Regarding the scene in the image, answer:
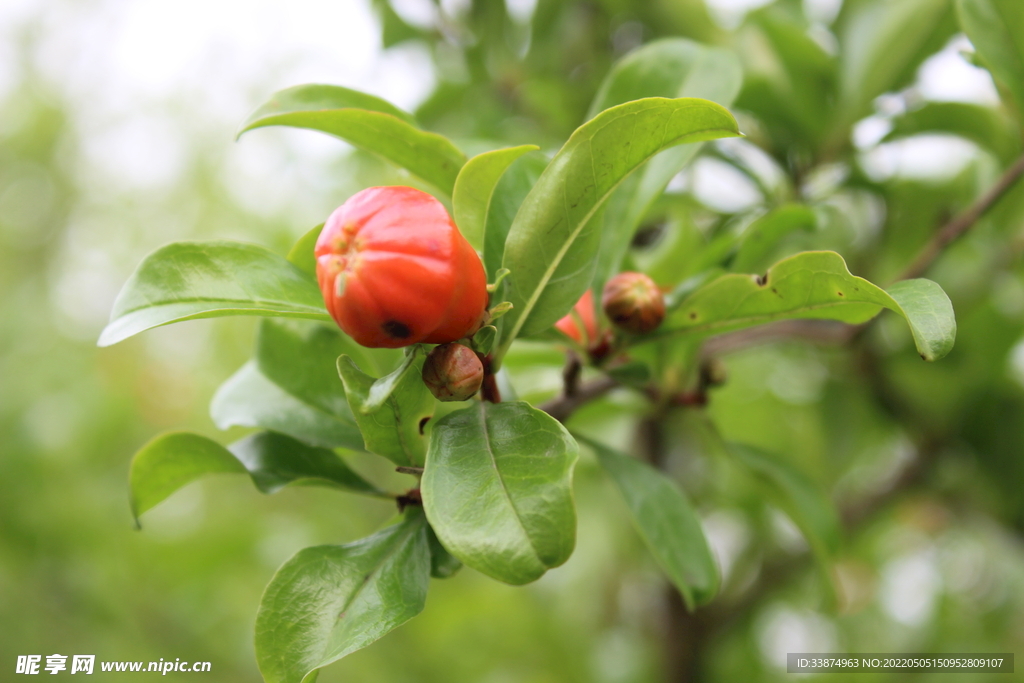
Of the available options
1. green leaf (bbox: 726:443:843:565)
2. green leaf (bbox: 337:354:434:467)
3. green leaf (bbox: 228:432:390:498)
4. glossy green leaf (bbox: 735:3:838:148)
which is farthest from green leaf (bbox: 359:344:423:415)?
glossy green leaf (bbox: 735:3:838:148)

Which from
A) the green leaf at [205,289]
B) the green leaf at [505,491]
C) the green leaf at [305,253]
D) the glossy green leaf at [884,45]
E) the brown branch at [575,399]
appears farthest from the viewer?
the glossy green leaf at [884,45]

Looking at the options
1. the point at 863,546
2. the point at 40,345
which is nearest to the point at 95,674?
the point at 40,345

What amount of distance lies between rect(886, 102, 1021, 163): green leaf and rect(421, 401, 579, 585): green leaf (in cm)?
101

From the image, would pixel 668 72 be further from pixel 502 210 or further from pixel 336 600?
pixel 336 600

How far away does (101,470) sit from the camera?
10.2 feet

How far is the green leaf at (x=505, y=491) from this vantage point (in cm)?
51

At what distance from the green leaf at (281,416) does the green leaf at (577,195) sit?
0.25 meters

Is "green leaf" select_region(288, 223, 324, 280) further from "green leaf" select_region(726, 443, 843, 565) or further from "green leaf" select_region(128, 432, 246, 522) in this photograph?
"green leaf" select_region(726, 443, 843, 565)

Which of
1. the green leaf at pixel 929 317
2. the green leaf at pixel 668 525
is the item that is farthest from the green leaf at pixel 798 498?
the green leaf at pixel 929 317

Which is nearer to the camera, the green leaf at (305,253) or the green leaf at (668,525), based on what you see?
the green leaf at (305,253)

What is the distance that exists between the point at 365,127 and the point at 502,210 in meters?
0.16

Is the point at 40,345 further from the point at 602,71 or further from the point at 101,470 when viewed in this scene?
the point at 602,71

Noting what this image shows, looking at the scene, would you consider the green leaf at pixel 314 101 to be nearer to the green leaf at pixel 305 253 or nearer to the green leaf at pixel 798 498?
the green leaf at pixel 305 253

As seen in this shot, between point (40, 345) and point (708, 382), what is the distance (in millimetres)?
4031
